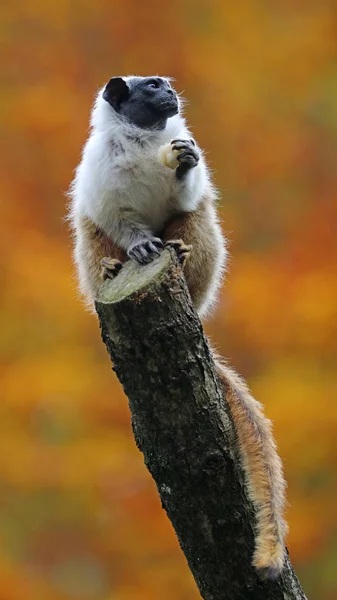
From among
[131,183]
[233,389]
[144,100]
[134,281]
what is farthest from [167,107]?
[233,389]

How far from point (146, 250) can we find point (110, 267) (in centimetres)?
18

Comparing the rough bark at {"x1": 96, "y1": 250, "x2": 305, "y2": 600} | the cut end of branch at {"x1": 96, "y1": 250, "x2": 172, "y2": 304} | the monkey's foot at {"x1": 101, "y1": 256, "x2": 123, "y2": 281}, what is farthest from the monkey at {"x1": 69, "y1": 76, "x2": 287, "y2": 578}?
the rough bark at {"x1": 96, "y1": 250, "x2": 305, "y2": 600}

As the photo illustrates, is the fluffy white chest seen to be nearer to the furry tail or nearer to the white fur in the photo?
the white fur

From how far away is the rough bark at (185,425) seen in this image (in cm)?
271

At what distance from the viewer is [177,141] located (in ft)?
11.0

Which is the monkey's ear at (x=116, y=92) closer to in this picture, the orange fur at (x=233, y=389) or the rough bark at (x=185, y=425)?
the orange fur at (x=233, y=389)

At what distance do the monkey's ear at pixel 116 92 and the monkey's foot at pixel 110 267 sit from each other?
2.48ft

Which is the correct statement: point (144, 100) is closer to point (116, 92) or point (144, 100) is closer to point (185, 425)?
point (116, 92)

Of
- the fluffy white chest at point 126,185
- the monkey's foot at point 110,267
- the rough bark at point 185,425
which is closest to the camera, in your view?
the rough bark at point 185,425

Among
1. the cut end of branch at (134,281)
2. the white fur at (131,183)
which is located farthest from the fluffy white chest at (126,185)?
the cut end of branch at (134,281)

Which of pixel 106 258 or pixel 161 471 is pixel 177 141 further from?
pixel 161 471

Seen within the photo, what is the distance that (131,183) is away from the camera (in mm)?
3527

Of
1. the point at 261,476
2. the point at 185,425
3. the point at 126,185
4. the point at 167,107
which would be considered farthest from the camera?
the point at 167,107

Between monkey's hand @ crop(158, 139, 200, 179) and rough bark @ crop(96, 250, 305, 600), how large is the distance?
0.60 meters
